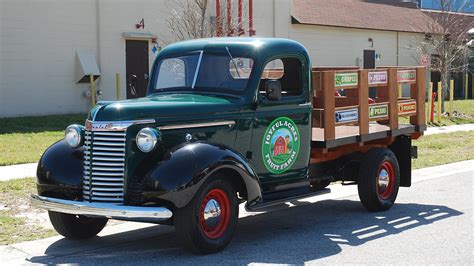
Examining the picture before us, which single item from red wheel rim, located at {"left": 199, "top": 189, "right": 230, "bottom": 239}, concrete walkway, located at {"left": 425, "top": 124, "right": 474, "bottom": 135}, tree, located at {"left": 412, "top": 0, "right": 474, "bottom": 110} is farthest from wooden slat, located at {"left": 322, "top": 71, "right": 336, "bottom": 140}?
tree, located at {"left": 412, "top": 0, "right": 474, "bottom": 110}

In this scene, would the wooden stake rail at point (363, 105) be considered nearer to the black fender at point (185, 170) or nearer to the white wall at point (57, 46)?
the black fender at point (185, 170)

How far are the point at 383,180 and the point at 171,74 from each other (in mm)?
3091

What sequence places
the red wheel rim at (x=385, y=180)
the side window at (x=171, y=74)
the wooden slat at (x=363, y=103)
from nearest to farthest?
the side window at (x=171, y=74) → the wooden slat at (x=363, y=103) → the red wheel rim at (x=385, y=180)

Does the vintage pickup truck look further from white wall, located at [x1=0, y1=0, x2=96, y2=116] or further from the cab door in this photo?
white wall, located at [x1=0, y1=0, x2=96, y2=116]

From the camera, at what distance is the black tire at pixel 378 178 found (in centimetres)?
877

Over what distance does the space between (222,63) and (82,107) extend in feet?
50.4

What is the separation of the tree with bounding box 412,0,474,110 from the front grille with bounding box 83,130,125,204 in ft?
71.2

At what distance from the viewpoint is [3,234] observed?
24.9ft

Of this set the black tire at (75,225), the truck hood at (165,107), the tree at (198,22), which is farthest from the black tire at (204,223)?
the tree at (198,22)

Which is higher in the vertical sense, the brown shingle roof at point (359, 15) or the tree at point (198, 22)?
the brown shingle roof at point (359, 15)

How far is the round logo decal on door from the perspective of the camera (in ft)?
25.1

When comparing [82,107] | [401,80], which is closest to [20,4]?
[82,107]

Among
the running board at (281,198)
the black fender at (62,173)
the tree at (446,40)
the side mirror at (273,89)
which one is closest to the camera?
the black fender at (62,173)

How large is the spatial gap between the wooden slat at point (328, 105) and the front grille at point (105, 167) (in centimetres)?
271
